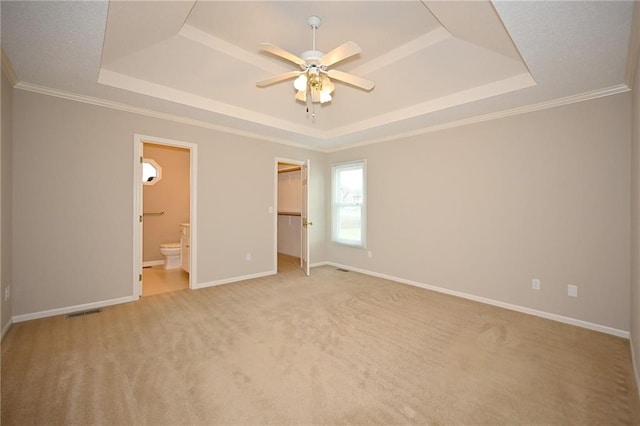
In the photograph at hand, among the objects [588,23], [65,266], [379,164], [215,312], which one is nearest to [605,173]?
[588,23]

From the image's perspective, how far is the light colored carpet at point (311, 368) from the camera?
1.76m

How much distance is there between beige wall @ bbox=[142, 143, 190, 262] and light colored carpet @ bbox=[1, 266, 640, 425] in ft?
9.27

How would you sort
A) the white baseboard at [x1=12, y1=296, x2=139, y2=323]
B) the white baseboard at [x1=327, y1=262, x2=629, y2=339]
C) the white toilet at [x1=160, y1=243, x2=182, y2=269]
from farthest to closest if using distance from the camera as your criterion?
the white toilet at [x1=160, y1=243, x2=182, y2=269] < the white baseboard at [x1=12, y1=296, x2=139, y2=323] < the white baseboard at [x1=327, y1=262, x2=629, y2=339]

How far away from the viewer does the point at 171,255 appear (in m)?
5.68

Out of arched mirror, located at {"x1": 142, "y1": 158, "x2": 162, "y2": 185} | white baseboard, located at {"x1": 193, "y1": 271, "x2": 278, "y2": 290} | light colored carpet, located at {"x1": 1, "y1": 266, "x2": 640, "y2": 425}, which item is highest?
arched mirror, located at {"x1": 142, "y1": 158, "x2": 162, "y2": 185}

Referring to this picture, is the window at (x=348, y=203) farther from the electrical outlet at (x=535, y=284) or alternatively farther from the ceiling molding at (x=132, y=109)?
the electrical outlet at (x=535, y=284)

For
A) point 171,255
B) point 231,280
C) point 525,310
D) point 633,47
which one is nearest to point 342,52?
point 633,47

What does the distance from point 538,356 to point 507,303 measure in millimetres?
1277

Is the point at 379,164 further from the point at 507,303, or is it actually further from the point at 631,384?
the point at 631,384

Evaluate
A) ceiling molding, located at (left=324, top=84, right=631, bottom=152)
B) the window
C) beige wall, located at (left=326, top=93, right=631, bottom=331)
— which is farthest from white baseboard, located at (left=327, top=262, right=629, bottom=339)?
ceiling molding, located at (left=324, top=84, right=631, bottom=152)

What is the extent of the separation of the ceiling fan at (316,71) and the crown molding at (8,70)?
2.12m

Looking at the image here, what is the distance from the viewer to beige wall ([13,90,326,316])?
3.08 meters

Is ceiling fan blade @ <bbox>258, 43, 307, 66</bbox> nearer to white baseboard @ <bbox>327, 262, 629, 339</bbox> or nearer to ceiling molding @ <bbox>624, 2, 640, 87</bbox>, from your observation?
ceiling molding @ <bbox>624, 2, 640, 87</bbox>

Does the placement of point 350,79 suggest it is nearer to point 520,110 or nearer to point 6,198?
point 520,110
